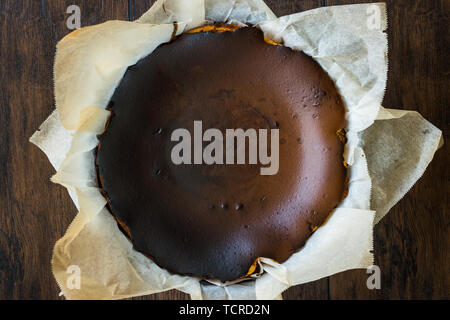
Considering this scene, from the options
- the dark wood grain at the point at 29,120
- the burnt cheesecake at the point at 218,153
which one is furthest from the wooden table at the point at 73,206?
the burnt cheesecake at the point at 218,153

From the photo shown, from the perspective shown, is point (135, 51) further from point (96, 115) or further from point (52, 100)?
point (52, 100)

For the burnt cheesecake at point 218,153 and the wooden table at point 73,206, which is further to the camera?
the wooden table at point 73,206

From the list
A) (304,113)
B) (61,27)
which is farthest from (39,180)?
(304,113)

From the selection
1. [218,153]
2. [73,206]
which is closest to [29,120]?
[73,206]

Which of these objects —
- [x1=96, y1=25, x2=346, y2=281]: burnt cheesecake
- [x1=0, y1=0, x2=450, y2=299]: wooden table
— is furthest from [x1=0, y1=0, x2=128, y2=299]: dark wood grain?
[x1=96, y1=25, x2=346, y2=281]: burnt cheesecake

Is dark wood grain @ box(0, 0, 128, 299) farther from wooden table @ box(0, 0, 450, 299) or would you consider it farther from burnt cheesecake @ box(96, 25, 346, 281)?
burnt cheesecake @ box(96, 25, 346, 281)

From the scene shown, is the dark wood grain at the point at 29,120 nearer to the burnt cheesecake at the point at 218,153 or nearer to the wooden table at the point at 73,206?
the wooden table at the point at 73,206
